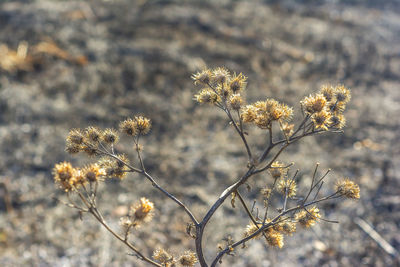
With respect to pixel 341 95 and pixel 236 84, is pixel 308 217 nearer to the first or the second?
pixel 341 95

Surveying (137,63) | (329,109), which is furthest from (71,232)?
(137,63)

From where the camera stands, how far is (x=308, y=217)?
1.50m

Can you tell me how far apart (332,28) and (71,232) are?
8943 mm

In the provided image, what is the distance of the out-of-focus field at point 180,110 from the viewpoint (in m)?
3.82

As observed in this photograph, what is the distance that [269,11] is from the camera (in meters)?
10.6

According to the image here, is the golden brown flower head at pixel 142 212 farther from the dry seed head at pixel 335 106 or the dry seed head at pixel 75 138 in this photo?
the dry seed head at pixel 335 106

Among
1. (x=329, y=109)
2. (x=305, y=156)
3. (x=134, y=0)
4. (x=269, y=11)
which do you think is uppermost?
(x=269, y=11)

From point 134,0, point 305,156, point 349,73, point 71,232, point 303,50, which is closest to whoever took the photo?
point 71,232

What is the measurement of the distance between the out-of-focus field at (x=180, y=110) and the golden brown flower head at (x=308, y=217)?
2.82 ft

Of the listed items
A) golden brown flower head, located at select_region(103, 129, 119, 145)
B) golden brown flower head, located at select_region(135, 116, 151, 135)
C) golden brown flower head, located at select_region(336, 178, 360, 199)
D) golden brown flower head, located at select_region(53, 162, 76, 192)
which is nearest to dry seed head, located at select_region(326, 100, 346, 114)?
golden brown flower head, located at select_region(336, 178, 360, 199)

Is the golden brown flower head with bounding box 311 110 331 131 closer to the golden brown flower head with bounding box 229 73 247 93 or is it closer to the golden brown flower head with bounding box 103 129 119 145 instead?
the golden brown flower head with bounding box 229 73 247 93

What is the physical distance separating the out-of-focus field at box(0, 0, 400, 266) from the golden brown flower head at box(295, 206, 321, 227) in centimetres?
86

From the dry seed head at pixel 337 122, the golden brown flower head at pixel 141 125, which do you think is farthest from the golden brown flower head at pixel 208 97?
the dry seed head at pixel 337 122

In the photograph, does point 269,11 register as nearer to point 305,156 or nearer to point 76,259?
point 305,156
